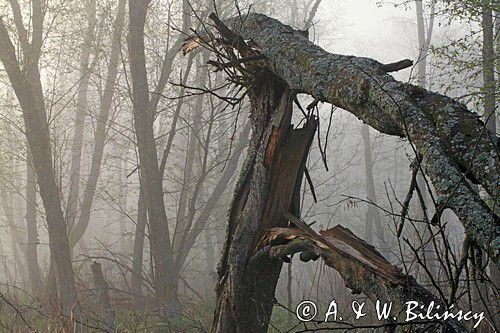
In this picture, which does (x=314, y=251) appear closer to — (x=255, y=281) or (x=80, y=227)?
(x=255, y=281)

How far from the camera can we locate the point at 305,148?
4.10 m

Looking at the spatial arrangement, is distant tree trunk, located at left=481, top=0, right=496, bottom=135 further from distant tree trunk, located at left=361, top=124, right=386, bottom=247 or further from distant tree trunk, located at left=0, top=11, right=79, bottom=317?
distant tree trunk, located at left=361, top=124, right=386, bottom=247

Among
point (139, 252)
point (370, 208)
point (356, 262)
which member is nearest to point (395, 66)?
point (356, 262)

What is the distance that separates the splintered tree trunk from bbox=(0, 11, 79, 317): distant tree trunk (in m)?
5.64

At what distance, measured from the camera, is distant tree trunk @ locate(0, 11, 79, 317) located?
8922mm

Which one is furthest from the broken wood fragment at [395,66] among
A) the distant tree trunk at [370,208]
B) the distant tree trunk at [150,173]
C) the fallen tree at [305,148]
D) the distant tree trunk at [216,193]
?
the distant tree trunk at [370,208]

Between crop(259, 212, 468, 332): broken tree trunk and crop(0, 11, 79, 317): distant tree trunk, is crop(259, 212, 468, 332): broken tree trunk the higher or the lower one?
the lower one

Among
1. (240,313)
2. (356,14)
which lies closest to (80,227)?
(240,313)

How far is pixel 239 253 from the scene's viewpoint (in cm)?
409

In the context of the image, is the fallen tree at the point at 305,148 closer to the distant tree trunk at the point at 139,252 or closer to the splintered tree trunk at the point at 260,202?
the splintered tree trunk at the point at 260,202

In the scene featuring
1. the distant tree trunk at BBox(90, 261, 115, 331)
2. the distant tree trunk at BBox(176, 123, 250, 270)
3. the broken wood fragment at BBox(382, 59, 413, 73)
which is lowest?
the distant tree trunk at BBox(90, 261, 115, 331)

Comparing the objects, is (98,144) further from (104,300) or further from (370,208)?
(370,208)

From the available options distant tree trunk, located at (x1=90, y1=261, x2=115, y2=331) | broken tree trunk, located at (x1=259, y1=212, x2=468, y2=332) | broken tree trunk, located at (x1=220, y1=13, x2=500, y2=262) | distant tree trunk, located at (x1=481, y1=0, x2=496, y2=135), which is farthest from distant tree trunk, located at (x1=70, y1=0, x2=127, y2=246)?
broken tree trunk, located at (x1=220, y1=13, x2=500, y2=262)

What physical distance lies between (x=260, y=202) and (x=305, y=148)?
1.64ft
